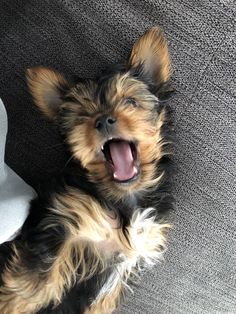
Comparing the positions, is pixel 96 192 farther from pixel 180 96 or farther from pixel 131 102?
pixel 180 96

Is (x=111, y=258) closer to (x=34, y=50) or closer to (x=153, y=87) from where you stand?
(x=153, y=87)

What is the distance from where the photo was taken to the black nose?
180 cm

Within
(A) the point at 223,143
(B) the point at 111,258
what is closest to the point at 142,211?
(B) the point at 111,258

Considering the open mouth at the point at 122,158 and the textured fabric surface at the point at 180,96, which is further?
the textured fabric surface at the point at 180,96

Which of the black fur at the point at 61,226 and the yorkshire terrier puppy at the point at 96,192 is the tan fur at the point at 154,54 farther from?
the black fur at the point at 61,226

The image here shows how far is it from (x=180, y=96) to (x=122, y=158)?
53 cm

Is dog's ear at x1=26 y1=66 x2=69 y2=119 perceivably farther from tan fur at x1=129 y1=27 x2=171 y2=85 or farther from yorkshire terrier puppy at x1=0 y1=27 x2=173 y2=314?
tan fur at x1=129 y1=27 x2=171 y2=85

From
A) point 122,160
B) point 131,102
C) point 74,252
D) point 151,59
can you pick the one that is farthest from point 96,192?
point 151,59

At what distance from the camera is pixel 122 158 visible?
6.43 ft

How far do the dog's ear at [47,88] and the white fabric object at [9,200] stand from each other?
0.17 meters


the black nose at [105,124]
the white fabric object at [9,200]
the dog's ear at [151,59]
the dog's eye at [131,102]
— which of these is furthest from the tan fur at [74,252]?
the dog's ear at [151,59]

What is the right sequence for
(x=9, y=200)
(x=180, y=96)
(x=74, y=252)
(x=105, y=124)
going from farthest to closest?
1. (x=180, y=96)
2. (x=74, y=252)
3. (x=9, y=200)
4. (x=105, y=124)

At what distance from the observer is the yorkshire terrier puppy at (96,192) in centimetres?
192

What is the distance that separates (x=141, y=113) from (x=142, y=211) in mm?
473
